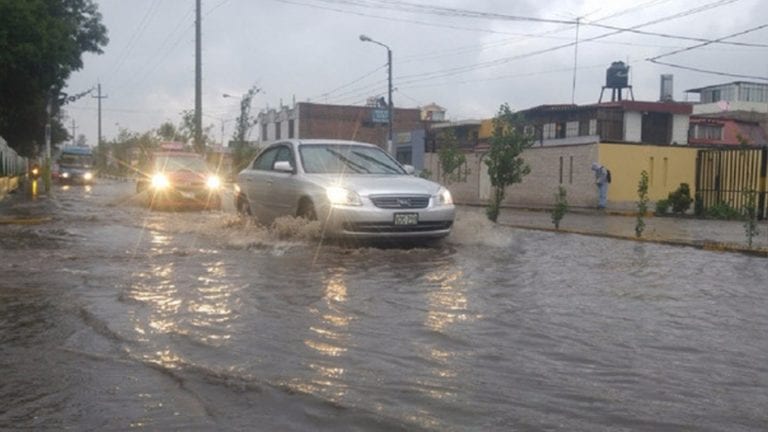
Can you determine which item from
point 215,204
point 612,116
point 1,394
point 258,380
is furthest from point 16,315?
point 612,116

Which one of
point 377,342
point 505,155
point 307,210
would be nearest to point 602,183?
point 505,155

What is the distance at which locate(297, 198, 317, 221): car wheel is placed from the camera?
33.4 feet

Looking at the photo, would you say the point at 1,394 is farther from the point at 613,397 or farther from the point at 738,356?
the point at 738,356

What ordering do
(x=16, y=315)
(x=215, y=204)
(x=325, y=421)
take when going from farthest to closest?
1. (x=215, y=204)
2. (x=16, y=315)
3. (x=325, y=421)

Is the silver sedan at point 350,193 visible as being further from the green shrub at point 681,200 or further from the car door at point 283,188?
the green shrub at point 681,200

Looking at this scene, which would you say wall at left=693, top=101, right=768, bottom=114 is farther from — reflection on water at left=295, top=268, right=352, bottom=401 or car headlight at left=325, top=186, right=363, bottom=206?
reflection on water at left=295, top=268, right=352, bottom=401

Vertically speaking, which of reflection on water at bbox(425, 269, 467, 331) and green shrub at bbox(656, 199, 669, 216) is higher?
green shrub at bbox(656, 199, 669, 216)

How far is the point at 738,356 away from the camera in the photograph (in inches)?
193

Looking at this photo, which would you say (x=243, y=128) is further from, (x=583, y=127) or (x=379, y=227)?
(x=379, y=227)

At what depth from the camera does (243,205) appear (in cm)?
1296

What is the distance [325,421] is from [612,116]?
40472mm

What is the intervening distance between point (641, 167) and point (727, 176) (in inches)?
263

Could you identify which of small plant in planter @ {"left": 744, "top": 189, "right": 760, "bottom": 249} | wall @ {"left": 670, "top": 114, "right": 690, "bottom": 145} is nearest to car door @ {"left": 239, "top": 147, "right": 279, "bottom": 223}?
small plant in planter @ {"left": 744, "top": 189, "right": 760, "bottom": 249}

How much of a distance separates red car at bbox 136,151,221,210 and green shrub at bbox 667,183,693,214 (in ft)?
44.8
